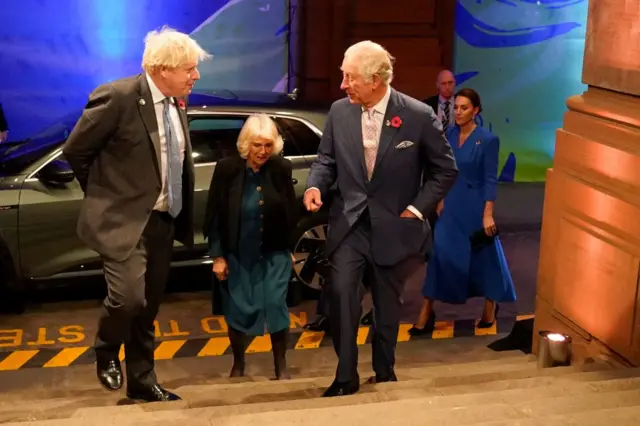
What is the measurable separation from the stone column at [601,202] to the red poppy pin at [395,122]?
106cm

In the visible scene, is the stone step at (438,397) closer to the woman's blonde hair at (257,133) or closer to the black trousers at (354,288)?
the black trousers at (354,288)

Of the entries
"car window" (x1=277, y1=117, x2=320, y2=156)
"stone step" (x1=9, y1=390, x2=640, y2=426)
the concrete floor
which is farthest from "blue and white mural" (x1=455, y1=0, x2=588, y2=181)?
"stone step" (x1=9, y1=390, x2=640, y2=426)

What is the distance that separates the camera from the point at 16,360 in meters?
6.18

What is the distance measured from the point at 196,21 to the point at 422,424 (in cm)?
766

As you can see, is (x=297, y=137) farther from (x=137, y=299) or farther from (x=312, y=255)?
(x=137, y=299)

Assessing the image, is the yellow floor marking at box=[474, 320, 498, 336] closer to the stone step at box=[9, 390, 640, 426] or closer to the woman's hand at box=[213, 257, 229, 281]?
the woman's hand at box=[213, 257, 229, 281]

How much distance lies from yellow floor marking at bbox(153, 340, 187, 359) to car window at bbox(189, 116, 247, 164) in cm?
142

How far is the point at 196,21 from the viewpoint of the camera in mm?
10453

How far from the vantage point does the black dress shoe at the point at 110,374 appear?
181 inches

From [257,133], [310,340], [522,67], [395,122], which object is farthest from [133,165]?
[522,67]

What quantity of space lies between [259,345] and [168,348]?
2.00ft

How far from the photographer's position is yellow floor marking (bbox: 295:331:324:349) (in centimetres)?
649

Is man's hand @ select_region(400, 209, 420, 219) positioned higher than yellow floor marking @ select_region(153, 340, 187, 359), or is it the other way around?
man's hand @ select_region(400, 209, 420, 219)

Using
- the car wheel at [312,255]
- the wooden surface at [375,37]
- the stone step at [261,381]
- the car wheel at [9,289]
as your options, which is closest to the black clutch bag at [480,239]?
the stone step at [261,381]
